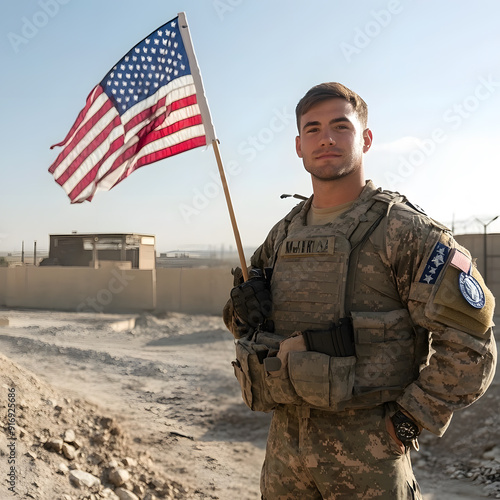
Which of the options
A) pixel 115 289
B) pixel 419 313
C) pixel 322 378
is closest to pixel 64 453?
pixel 322 378

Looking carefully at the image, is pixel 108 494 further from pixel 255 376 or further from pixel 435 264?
pixel 435 264

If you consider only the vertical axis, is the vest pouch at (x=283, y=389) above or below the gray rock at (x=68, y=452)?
above

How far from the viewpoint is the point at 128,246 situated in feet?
75.9

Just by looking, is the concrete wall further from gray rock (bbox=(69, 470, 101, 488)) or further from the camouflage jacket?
the camouflage jacket

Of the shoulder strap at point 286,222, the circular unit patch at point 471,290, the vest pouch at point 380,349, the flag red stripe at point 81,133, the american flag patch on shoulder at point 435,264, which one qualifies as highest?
the flag red stripe at point 81,133

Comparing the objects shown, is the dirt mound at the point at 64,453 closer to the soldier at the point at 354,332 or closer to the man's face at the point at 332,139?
the soldier at the point at 354,332

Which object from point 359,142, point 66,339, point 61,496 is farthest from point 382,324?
point 66,339

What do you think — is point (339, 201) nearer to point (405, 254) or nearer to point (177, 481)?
point (405, 254)

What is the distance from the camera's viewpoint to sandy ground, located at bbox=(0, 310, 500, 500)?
4.04 metres

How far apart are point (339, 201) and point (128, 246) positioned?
71.8ft

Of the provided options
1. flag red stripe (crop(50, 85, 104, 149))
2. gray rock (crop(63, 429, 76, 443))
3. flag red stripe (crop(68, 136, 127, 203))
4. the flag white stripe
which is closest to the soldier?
the flag white stripe

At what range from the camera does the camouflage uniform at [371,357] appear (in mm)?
1708

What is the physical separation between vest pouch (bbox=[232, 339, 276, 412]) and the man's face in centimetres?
76

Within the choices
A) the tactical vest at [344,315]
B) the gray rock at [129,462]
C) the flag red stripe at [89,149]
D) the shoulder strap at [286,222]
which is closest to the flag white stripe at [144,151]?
the flag red stripe at [89,149]
